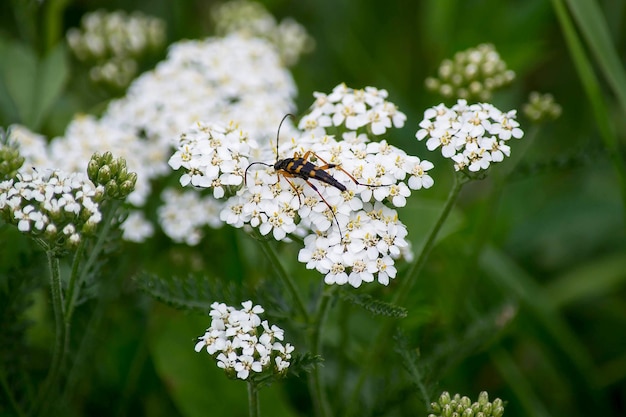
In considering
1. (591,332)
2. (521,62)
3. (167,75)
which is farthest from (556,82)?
(167,75)

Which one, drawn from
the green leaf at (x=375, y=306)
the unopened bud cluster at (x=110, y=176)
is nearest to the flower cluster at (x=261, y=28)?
the unopened bud cluster at (x=110, y=176)

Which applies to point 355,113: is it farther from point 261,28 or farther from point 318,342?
point 261,28

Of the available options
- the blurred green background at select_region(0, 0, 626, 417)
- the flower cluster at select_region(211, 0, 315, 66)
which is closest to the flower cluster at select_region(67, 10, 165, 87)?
the blurred green background at select_region(0, 0, 626, 417)

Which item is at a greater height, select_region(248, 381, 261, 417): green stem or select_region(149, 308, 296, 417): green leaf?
select_region(149, 308, 296, 417): green leaf

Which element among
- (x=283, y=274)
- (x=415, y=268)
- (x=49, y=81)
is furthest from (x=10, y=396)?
(x=49, y=81)

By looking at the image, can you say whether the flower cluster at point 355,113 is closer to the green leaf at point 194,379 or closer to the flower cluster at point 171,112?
the flower cluster at point 171,112

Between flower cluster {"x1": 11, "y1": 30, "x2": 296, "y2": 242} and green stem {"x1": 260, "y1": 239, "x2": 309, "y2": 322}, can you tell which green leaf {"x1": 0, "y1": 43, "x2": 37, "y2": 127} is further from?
green stem {"x1": 260, "y1": 239, "x2": 309, "y2": 322}

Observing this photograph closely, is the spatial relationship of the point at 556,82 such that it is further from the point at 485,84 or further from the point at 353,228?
the point at 353,228
